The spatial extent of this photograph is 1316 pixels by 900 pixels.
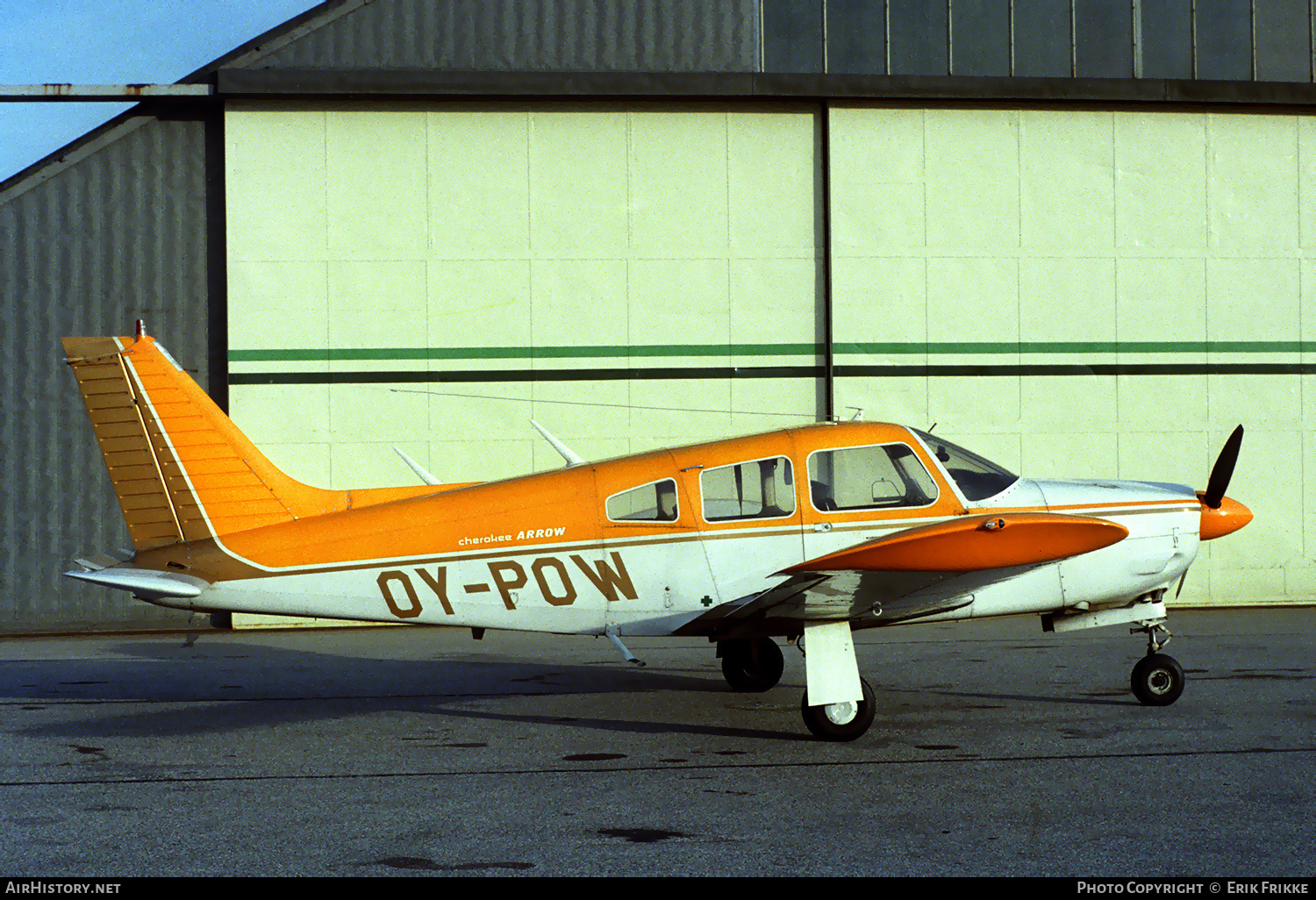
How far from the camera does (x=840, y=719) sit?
768 cm

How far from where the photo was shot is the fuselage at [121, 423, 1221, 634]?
8.06m

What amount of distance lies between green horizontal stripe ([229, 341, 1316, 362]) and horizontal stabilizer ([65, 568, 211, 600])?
781 cm

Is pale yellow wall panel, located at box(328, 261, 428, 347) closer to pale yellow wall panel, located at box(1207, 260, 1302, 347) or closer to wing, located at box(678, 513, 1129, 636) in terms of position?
wing, located at box(678, 513, 1129, 636)

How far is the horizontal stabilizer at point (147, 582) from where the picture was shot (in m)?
7.70

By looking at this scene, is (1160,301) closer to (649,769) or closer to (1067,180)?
(1067,180)

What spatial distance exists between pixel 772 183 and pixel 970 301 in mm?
3245

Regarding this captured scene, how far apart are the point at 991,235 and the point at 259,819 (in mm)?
13219

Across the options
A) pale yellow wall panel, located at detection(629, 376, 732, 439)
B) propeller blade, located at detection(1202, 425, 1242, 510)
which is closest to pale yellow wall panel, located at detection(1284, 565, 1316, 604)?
pale yellow wall panel, located at detection(629, 376, 732, 439)

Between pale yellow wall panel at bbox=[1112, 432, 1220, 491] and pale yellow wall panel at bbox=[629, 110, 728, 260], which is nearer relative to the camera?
pale yellow wall panel at bbox=[629, 110, 728, 260]

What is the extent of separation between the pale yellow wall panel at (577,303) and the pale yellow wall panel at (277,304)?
2878mm

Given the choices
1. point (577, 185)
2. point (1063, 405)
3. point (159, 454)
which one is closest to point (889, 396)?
point (1063, 405)

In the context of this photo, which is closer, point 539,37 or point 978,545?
point 978,545

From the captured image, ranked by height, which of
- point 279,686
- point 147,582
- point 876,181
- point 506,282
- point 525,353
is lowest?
point 279,686

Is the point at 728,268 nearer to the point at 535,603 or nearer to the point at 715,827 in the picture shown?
the point at 535,603
